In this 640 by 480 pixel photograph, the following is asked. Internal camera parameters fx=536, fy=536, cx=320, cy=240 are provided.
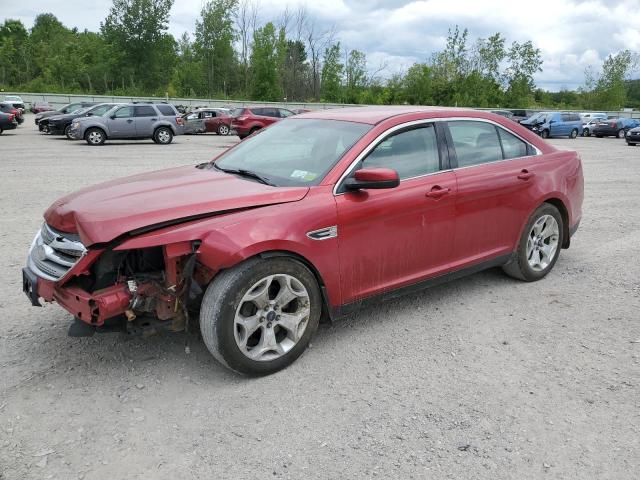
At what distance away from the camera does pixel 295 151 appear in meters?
4.12

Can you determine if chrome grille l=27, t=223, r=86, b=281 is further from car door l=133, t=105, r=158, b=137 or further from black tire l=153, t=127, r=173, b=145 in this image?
black tire l=153, t=127, r=173, b=145

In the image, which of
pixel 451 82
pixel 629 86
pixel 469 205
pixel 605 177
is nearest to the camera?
pixel 469 205

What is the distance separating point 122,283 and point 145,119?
19992 mm

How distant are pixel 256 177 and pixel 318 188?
1.76ft

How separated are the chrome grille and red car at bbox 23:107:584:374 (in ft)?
0.04

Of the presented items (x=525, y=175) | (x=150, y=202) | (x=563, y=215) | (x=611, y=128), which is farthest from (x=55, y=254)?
(x=611, y=128)

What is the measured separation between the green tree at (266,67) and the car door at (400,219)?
58.0 meters

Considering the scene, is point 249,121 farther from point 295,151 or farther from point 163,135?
point 295,151

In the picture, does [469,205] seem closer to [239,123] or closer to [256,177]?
[256,177]

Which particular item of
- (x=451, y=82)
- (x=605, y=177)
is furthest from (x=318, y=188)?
(x=451, y=82)

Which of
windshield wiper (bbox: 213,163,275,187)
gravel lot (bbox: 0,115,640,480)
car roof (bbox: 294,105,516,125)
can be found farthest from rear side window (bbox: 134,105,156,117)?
windshield wiper (bbox: 213,163,275,187)

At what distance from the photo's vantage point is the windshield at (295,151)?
3.74 meters

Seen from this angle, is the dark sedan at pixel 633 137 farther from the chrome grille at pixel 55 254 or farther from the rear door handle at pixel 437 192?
the chrome grille at pixel 55 254

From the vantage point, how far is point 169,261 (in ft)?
10.2
